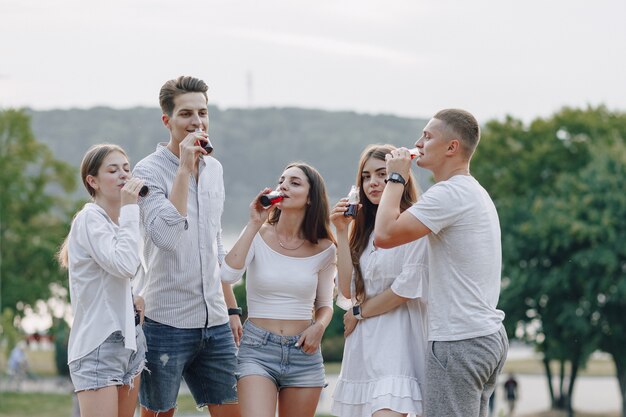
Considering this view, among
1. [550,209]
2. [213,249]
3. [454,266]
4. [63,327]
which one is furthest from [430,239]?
[63,327]

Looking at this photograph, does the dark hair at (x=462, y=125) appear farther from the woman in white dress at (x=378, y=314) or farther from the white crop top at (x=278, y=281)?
the white crop top at (x=278, y=281)

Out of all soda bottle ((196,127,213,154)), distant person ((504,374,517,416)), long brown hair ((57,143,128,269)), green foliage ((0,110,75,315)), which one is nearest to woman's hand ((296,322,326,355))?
soda bottle ((196,127,213,154))

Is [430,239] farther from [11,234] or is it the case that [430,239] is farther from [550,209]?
[11,234]

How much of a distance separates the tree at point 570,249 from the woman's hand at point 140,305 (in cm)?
2847

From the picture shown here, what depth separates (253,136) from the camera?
306 feet

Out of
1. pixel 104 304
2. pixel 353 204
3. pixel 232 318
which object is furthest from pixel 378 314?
pixel 104 304

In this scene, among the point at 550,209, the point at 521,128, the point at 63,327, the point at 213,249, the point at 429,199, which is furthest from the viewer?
the point at 63,327

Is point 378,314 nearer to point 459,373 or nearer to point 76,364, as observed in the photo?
point 459,373

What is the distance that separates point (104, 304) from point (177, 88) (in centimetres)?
134

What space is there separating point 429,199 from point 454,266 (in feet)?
1.23

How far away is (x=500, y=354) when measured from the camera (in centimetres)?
577

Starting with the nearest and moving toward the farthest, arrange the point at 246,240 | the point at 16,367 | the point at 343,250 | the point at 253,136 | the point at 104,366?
the point at 104,366
the point at 343,250
the point at 246,240
the point at 16,367
the point at 253,136

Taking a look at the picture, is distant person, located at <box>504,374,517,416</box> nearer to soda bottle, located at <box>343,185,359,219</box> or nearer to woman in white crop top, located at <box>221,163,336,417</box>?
woman in white crop top, located at <box>221,163,336,417</box>

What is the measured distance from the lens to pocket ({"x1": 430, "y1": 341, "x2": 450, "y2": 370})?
5.67 metres
